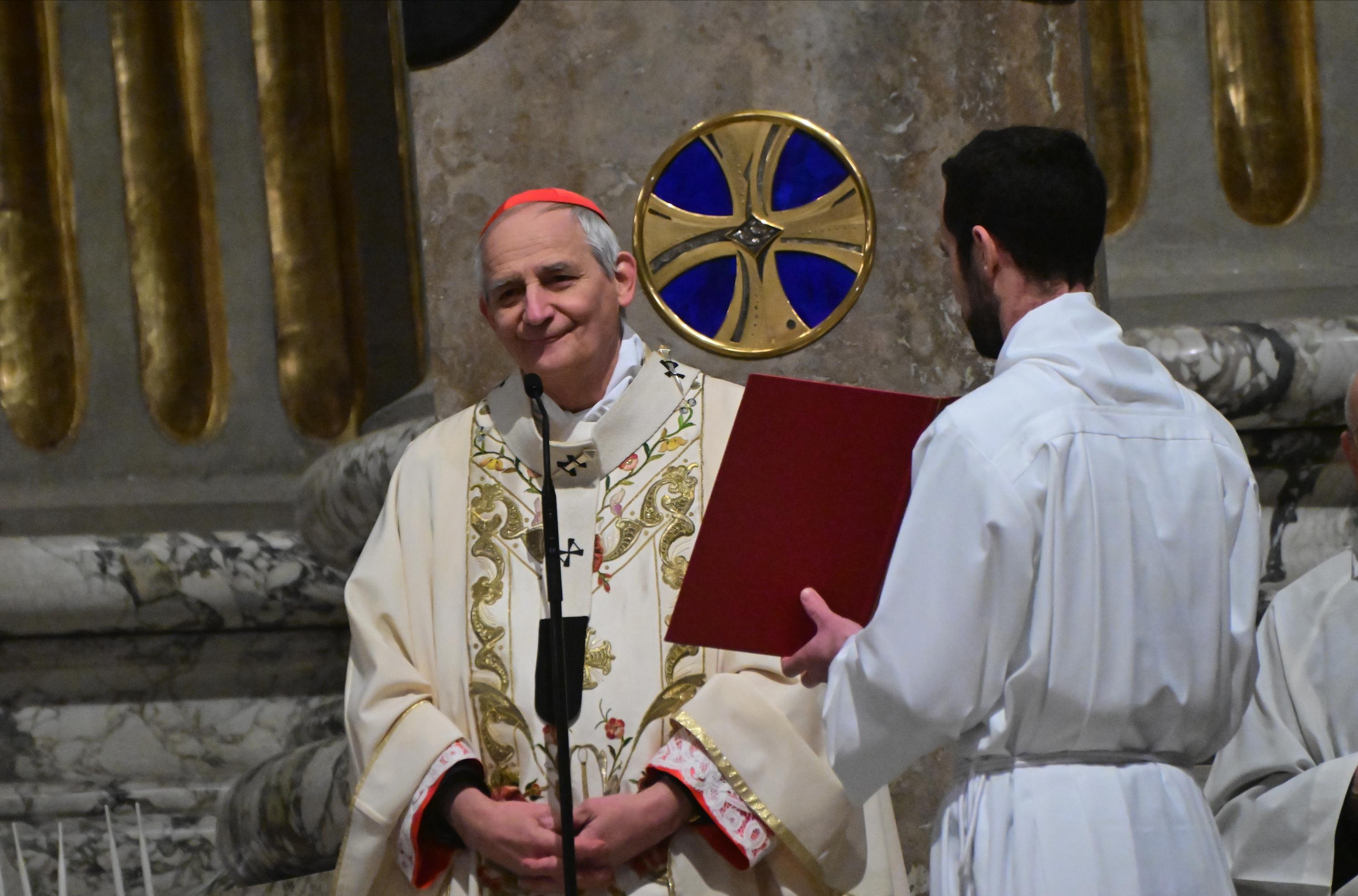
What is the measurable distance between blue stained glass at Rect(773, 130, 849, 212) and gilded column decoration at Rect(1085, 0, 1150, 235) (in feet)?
4.18

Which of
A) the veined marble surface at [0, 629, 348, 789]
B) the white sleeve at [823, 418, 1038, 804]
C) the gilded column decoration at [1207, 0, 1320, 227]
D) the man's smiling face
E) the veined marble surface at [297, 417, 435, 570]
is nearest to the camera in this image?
the white sleeve at [823, 418, 1038, 804]

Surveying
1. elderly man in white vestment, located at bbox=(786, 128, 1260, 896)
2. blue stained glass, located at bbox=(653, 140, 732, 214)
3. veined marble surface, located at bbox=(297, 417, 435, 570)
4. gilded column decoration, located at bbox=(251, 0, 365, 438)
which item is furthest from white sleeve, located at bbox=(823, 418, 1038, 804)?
gilded column decoration, located at bbox=(251, 0, 365, 438)

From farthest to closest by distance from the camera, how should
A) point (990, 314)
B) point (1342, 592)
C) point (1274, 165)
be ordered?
point (1274, 165)
point (1342, 592)
point (990, 314)

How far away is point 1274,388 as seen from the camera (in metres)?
4.00

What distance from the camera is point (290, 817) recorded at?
4004mm

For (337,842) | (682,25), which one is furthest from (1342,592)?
(337,842)

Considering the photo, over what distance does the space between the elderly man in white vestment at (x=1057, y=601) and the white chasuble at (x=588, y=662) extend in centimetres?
41

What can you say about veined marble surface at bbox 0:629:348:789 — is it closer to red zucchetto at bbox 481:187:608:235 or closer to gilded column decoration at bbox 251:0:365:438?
gilded column decoration at bbox 251:0:365:438

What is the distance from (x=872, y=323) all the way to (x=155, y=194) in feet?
8.02

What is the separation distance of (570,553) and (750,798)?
55cm

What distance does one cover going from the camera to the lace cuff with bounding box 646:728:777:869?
2.62 m

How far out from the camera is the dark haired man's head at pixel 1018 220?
227cm

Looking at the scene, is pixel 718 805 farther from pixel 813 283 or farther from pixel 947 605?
pixel 813 283

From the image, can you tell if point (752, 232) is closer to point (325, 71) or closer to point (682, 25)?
point (682, 25)
